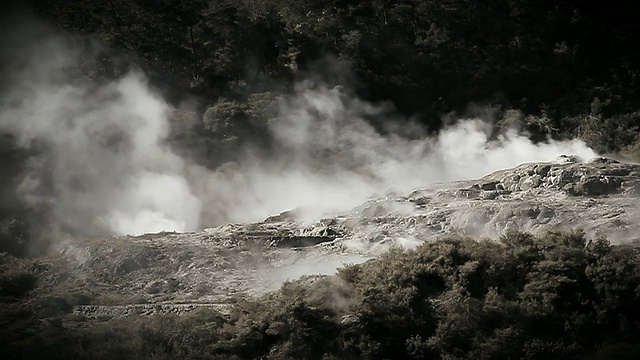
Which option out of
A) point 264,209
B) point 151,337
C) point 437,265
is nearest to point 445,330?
point 437,265

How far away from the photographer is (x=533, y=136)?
36.5m

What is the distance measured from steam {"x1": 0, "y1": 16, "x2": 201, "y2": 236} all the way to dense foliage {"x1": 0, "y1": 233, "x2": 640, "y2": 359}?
12178 mm

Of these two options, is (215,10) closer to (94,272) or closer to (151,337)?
(94,272)

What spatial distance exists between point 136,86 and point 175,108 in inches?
87.8

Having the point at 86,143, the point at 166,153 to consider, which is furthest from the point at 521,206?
the point at 86,143

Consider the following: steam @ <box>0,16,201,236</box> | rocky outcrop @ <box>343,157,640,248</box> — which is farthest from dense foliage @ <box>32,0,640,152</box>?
rocky outcrop @ <box>343,157,640,248</box>

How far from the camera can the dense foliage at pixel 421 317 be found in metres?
17.7

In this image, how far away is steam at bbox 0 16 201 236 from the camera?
3198 cm

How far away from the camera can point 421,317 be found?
748 inches

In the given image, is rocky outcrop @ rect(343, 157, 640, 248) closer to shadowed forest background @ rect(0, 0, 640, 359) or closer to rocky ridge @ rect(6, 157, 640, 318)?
rocky ridge @ rect(6, 157, 640, 318)

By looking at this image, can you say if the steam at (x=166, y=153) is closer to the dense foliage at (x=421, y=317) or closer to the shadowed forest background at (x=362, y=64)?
the shadowed forest background at (x=362, y=64)

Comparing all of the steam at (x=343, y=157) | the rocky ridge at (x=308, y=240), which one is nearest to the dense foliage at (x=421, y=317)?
the rocky ridge at (x=308, y=240)

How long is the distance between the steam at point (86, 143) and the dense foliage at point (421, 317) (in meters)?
12.2

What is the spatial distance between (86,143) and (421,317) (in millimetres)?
21267
